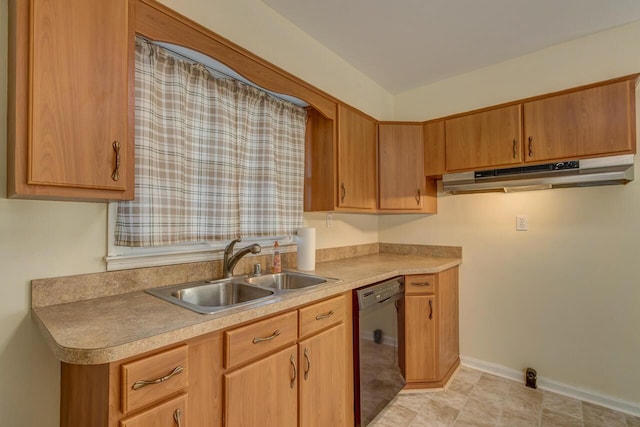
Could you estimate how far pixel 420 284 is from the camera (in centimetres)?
223

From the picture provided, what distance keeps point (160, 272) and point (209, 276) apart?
0.27 m

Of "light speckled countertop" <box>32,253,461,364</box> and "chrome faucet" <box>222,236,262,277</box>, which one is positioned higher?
"chrome faucet" <box>222,236,262,277</box>

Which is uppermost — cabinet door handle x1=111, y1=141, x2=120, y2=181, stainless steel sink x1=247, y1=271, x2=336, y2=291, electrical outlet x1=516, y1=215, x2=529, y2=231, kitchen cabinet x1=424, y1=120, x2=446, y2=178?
kitchen cabinet x1=424, y1=120, x2=446, y2=178

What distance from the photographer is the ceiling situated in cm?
192

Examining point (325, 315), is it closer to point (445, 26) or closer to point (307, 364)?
point (307, 364)

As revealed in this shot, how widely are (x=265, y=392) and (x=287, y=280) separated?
0.76 m

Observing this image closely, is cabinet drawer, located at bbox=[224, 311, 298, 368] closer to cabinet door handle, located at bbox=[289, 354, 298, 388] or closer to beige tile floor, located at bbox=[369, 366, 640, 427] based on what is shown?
cabinet door handle, located at bbox=[289, 354, 298, 388]

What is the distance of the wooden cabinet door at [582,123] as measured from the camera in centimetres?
185

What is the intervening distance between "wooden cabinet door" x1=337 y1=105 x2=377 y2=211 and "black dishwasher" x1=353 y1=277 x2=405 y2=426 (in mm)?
689

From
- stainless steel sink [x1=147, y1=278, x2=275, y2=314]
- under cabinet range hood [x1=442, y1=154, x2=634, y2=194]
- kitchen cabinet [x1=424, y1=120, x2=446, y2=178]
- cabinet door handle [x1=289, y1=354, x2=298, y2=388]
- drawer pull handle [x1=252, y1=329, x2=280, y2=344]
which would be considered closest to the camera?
drawer pull handle [x1=252, y1=329, x2=280, y2=344]

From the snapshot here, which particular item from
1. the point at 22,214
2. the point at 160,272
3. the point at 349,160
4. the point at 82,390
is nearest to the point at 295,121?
the point at 349,160

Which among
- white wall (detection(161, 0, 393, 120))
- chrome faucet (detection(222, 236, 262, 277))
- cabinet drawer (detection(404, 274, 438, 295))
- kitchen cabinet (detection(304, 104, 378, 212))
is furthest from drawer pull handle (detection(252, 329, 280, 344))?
white wall (detection(161, 0, 393, 120))

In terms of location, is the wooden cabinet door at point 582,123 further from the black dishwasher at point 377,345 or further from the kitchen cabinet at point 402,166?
the black dishwasher at point 377,345

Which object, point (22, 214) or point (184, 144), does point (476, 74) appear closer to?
point (184, 144)
